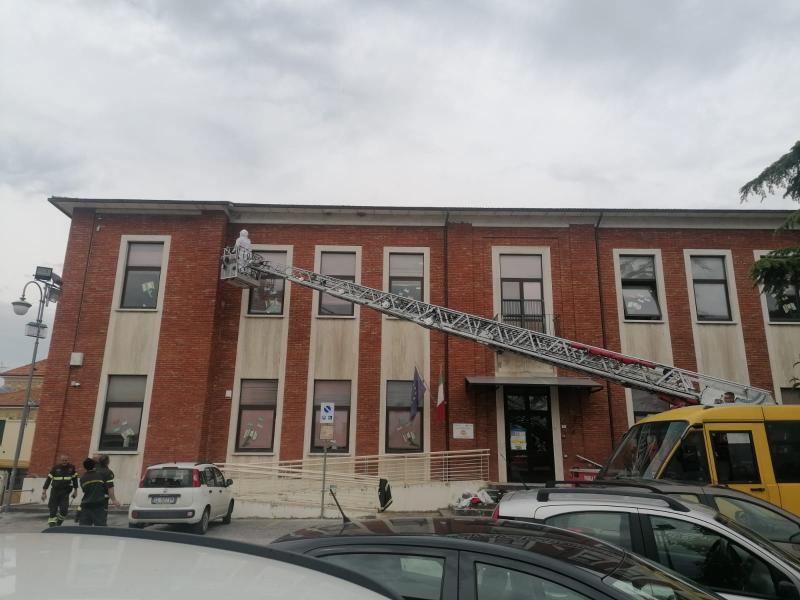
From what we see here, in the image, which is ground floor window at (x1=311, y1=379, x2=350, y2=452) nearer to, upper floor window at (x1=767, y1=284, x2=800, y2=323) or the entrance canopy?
the entrance canopy

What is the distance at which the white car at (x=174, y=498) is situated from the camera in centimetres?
1154

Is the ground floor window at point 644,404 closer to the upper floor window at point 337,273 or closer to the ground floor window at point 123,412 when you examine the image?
the upper floor window at point 337,273

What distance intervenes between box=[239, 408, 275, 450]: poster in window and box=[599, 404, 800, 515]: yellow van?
11063 millimetres

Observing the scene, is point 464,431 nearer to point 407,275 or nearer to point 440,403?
point 440,403

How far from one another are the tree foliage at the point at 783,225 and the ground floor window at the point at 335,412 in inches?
441

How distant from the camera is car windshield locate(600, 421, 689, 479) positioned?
8.87 m

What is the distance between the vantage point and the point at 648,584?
2.98m

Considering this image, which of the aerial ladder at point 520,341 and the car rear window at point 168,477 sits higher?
the aerial ladder at point 520,341

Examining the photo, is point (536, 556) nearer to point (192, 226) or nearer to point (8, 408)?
point (192, 226)

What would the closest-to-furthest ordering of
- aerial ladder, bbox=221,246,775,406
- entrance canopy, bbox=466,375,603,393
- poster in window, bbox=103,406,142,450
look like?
aerial ladder, bbox=221,246,775,406, entrance canopy, bbox=466,375,603,393, poster in window, bbox=103,406,142,450

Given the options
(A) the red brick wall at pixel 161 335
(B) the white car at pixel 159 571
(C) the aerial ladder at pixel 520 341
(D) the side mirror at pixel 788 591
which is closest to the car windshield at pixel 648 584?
(D) the side mirror at pixel 788 591

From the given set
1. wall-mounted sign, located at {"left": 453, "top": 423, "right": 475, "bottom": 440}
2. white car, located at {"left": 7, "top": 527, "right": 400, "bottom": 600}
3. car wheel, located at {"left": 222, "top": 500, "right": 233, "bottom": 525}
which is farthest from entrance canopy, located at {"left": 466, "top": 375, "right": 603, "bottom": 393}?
white car, located at {"left": 7, "top": 527, "right": 400, "bottom": 600}

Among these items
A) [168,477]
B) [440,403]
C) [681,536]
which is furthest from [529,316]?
[681,536]

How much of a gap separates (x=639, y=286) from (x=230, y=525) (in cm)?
1397
